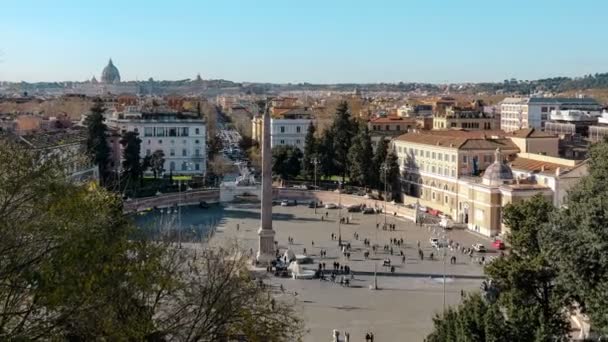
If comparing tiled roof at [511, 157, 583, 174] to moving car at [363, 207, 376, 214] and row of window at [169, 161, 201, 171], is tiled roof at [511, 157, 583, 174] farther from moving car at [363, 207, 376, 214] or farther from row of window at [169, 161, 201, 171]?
row of window at [169, 161, 201, 171]

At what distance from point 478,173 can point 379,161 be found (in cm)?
745

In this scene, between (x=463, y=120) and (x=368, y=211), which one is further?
(x=463, y=120)

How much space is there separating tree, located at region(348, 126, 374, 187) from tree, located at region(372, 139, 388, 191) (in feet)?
0.98

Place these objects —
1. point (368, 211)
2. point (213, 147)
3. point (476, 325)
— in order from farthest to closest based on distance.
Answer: point (213, 147) < point (368, 211) < point (476, 325)

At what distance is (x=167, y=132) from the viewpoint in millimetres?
62281

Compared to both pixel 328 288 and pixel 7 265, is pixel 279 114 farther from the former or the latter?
pixel 7 265

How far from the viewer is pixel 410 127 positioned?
70000 mm

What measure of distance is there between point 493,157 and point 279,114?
89.0 ft

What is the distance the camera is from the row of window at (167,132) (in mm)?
62059

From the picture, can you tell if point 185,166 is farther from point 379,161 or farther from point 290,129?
point 379,161

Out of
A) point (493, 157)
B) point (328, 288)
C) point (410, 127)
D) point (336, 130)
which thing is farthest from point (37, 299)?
point (410, 127)

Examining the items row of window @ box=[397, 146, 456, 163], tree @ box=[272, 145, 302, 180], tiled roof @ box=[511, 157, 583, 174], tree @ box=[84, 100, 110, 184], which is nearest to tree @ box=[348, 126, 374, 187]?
row of window @ box=[397, 146, 456, 163]

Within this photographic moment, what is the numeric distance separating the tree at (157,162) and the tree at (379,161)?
15.4 meters

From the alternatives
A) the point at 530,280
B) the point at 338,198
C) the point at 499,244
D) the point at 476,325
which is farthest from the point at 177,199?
the point at 476,325
